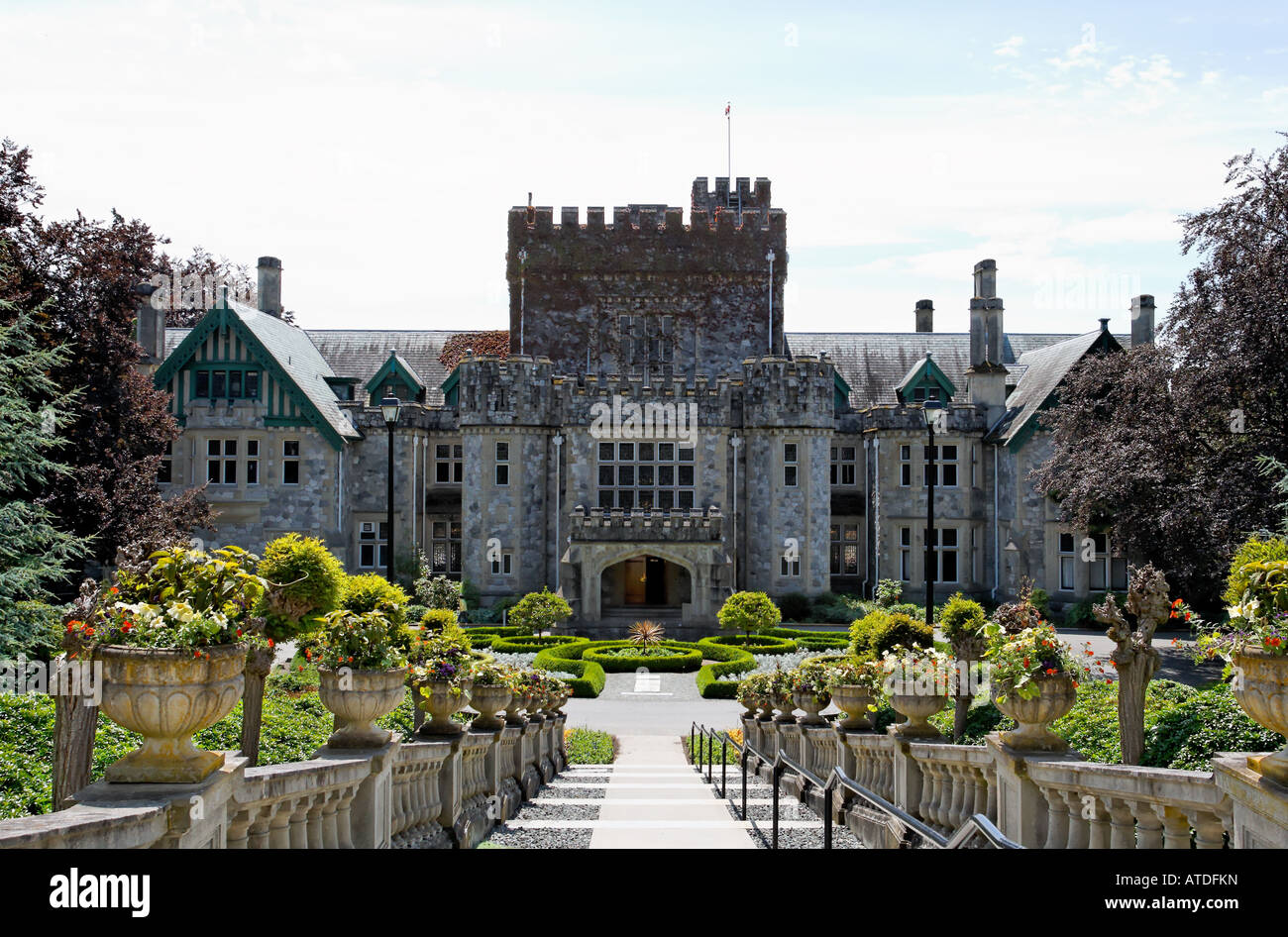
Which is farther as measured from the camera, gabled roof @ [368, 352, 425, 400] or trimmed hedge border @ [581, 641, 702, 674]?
gabled roof @ [368, 352, 425, 400]

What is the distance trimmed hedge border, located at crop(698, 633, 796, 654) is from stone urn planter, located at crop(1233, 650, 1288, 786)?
2468 centimetres

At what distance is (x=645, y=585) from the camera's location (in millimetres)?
42469

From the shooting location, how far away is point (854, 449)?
1663 inches

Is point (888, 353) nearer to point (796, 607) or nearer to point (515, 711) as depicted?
point (796, 607)

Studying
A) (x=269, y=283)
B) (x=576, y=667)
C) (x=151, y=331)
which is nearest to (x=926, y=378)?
(x=576, y=667)

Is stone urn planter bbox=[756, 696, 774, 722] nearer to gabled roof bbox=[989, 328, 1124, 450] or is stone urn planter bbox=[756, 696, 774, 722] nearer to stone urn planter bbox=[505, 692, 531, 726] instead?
stone urn planter bbox=[505, 692, 531, 726]

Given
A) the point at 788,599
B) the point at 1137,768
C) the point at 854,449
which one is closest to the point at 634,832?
the point at 1137,768

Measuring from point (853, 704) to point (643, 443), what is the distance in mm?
26873

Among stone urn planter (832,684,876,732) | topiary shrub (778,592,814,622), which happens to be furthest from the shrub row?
stone urn planter (832,684,876,732)

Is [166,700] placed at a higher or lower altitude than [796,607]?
higher

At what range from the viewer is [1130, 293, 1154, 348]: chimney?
40.6m

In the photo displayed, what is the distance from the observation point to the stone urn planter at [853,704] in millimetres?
12125

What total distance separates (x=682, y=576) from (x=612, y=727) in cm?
1593
